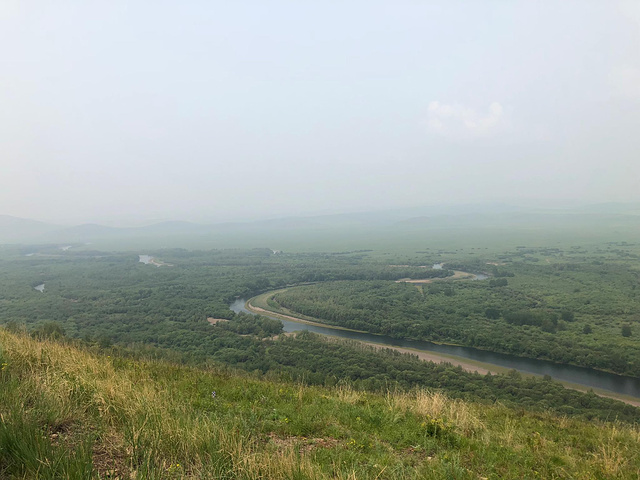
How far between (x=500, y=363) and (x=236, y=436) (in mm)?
38311

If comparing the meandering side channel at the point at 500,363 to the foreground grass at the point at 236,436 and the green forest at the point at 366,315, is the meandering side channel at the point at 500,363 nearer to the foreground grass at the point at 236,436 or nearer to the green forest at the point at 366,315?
the green forest at the point at 366,315

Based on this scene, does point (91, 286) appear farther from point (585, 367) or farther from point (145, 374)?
point (585, 367)

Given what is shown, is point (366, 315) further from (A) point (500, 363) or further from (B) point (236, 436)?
(B) point (236, 436)

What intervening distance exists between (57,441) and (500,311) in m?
58.6

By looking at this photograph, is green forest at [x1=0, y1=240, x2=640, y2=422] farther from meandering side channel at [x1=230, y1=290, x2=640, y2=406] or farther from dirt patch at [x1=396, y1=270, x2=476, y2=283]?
dirt patch at [x1=396, y1=270, x2=476, y2=283]

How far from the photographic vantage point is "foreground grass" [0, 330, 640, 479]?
2914 millimetres

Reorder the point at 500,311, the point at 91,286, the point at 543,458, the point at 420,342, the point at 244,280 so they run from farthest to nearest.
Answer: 1. the point at 244,280
2. the point at 91,286
3. the point at 500,311
4. the point at 420,342
5. the point at 543,458

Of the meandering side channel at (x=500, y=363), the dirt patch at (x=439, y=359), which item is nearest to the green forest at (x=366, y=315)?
the meandering side channel at (x=500, y=363)

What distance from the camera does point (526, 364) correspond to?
34.2 meters

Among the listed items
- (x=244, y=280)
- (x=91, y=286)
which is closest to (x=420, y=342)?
(x=244, y=280)

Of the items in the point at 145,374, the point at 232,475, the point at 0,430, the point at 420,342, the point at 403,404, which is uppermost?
the point at 0,430

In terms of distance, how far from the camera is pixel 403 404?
6.32m

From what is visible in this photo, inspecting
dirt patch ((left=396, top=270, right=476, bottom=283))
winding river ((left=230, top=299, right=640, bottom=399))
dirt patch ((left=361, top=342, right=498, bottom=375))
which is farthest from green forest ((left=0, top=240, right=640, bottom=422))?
dirt patch ((left=361, top=342, right=498, bottom=375))

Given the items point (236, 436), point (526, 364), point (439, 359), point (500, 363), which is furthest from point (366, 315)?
point (236, 436)
